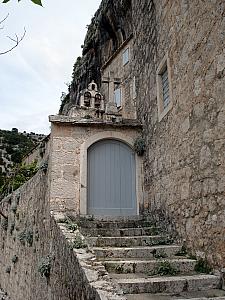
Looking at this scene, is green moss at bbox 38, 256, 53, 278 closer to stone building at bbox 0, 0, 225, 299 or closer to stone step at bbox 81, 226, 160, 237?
stone building at bbox 0, 0, 225, 299

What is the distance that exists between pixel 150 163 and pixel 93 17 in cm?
1360

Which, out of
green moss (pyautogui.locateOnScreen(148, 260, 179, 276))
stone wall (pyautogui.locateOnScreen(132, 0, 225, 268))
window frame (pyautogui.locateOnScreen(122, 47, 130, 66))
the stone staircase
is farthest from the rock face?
green moss (pyautogui.locateOnScreen(148, 260, 179, 276))

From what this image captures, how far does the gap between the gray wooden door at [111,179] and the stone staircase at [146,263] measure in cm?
103

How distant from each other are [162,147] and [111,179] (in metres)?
1.77

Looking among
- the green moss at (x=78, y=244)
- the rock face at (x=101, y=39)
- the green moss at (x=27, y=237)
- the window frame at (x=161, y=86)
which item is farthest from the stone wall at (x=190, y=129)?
the rock face at (x=101, y=39)

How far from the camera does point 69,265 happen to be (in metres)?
4.88

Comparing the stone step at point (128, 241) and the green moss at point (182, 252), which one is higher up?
the stone step at point (128, 241)

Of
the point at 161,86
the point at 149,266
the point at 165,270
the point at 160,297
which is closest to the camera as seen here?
the point at 160,297

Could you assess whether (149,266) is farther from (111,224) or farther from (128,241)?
(111,224)

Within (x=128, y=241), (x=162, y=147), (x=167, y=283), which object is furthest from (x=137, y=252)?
(x=162, y=147)

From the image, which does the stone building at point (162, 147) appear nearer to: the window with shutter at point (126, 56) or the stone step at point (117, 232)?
the stone step at point (117, 232)

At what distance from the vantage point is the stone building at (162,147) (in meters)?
4.52

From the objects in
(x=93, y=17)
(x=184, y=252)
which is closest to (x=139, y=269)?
(x=184, y=252)

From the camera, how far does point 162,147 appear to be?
21.9ft
